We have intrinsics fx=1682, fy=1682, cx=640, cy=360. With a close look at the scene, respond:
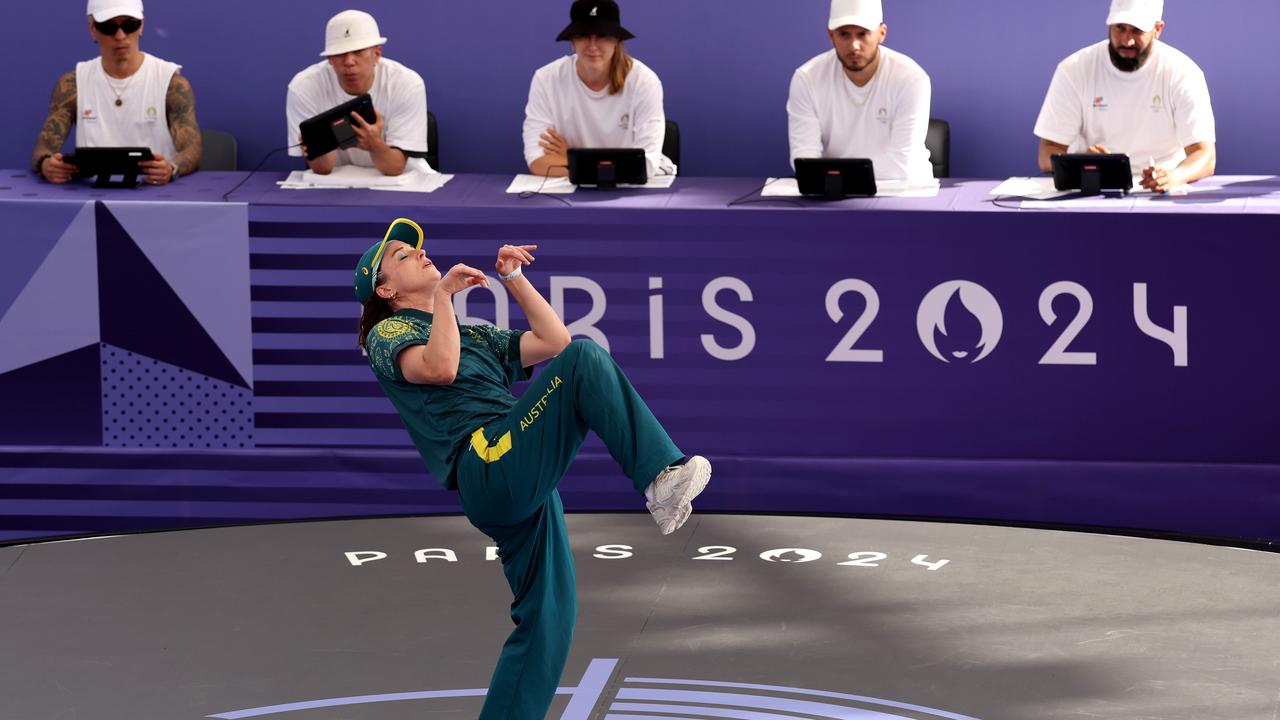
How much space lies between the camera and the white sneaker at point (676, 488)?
135 inches

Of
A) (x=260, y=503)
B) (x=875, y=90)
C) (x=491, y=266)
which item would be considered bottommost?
(x=260, y=503)

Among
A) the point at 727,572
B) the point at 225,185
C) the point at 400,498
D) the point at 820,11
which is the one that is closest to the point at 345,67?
the point at 225,185

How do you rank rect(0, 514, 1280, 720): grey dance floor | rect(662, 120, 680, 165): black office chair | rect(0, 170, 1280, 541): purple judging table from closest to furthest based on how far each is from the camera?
rect(0, 514, 1280, 720): grey dance floor
rect(0, 170, 1280, 541): purple judging table
rect(662, 120, 680, 165): black office chair

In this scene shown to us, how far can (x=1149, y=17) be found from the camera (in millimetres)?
6367

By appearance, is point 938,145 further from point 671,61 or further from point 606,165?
point 606,165

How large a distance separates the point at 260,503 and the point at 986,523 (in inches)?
104

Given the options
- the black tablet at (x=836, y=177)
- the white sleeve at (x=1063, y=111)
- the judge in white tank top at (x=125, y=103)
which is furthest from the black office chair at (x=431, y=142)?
the white sleeve at (x=1063, y=111)

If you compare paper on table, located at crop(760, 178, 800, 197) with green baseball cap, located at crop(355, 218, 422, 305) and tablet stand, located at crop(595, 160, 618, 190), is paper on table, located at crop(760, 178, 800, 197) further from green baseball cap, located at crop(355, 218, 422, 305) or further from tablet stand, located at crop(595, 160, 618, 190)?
green baseball cap, located at crop(355, 218, 422, 305)

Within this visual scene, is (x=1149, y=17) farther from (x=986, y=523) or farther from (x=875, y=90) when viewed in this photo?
(x=986, y=523)

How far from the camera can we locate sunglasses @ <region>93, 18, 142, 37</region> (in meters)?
6.81

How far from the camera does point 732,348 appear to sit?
6.07 meters

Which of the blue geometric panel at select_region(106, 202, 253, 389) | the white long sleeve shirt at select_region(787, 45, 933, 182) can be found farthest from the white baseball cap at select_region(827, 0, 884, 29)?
the blue geometric panel at select_region(106, 202, 253, 389)

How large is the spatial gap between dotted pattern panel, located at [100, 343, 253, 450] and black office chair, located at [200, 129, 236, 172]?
157 cm

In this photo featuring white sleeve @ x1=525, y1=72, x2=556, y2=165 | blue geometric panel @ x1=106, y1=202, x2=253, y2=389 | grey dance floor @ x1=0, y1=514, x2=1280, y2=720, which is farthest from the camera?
white sleeve @ x1=525, y1=72, x2=556, y2=165
